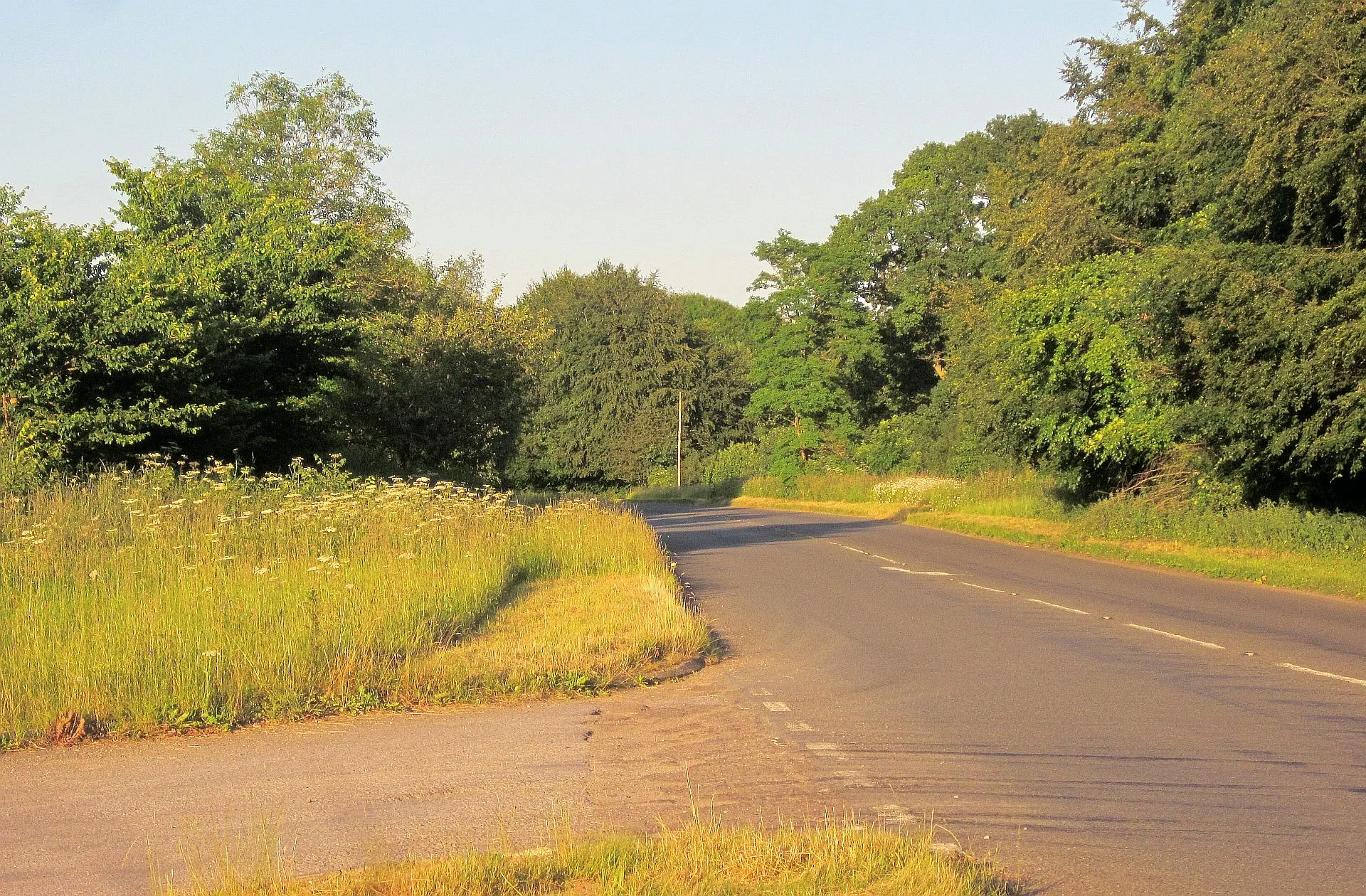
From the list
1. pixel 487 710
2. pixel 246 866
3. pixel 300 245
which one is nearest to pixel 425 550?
pixel 487 710

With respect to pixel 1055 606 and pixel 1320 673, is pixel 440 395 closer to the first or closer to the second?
pixel 1055 606

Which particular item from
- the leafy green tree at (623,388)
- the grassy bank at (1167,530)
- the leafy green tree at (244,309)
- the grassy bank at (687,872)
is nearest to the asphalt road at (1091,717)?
the grassy bank at (687,872)

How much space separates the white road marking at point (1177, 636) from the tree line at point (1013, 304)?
19.2ft

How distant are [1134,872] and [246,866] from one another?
3.99 m

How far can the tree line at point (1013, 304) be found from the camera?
17.3m

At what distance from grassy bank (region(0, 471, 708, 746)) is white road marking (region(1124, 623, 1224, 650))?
5135 millimetres

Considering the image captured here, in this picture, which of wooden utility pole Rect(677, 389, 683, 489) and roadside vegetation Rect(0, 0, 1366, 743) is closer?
roadside vegetation Rect(0, 0, 1366, 743)

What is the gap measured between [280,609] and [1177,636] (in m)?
9.22

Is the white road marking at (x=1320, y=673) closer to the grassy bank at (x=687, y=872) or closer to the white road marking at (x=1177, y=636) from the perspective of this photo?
the white road marking at (x=1177, y=636)

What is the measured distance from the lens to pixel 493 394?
34.2 m

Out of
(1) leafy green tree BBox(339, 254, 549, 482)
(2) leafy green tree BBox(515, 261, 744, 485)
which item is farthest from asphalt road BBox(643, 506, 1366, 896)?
(2) leafy green tree BBox(515, 261, 744, 485)

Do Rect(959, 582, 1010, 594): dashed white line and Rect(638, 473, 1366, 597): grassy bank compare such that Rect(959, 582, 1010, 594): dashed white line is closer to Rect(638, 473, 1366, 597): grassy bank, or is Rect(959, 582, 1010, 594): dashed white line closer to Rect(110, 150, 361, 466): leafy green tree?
Rect(638, 473, 1366, 597): grassy bank

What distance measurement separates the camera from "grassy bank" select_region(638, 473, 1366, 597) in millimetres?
19531

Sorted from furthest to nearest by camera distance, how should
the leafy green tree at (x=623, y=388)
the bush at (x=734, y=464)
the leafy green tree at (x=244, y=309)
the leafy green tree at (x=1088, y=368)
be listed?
the leafy green tree at (x=623, y=388) < the bush at (x=734, y=464) < the leafy green tree at (x=1088, y=368) < the leafy green tree at (x=244, y=309)
